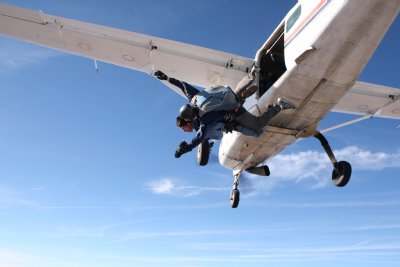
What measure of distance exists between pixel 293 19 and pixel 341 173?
4134 mm

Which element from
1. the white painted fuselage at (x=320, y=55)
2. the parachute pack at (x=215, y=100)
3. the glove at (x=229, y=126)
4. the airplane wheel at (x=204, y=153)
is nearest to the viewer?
the white painted fuselage at (x=320, y=55)

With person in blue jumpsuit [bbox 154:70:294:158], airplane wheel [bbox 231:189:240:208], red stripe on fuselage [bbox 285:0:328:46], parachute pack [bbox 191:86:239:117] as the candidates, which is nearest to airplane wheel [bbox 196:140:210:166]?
person in blue jumpsuit [bbox 154:70:294:158]

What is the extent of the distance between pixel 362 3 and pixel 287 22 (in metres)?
2.25

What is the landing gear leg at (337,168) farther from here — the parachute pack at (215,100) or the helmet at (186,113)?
the helmet at (186,113)

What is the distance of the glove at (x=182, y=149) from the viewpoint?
7723mm

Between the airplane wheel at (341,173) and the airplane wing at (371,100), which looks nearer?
the airplane wheel at (341,173)

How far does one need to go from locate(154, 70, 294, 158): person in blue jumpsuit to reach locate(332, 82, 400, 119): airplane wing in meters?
4.52

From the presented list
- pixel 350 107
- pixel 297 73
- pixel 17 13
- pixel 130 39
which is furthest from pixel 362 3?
pixel 17 13

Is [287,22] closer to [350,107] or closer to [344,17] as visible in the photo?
[344,17]

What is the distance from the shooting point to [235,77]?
1101 centimetres

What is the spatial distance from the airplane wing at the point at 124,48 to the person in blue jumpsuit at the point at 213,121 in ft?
7.76

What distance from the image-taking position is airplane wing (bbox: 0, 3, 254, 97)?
9898 mm

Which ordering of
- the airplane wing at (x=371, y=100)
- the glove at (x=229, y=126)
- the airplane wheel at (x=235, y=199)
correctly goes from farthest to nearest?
1. the airplane wheel at (x=235, y=199)
2. the airplane wing at (x=371, y=100)
3. the glove at (x=229, y=126)

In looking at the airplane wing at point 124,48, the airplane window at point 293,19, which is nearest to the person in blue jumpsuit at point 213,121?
the airplane window at point 293,19
